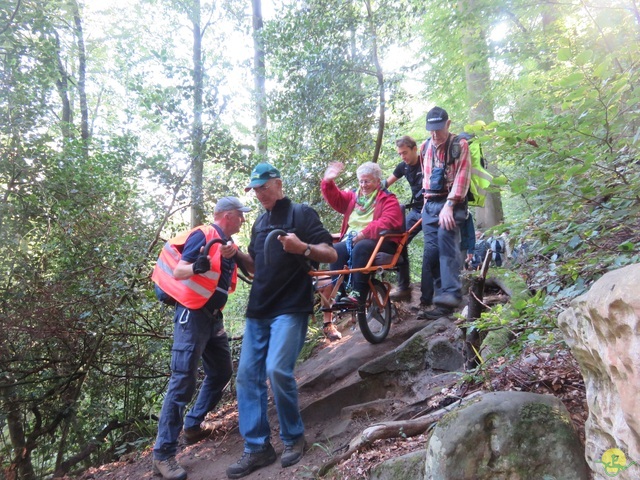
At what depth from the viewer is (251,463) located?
11.2 ft

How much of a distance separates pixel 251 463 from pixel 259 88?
9506 millimetres

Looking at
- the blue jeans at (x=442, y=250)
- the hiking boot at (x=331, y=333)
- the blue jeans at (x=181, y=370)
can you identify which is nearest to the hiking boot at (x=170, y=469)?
the blue jeans at (x=181, y=370)

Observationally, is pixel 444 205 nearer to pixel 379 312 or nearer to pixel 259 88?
pixel 379 312

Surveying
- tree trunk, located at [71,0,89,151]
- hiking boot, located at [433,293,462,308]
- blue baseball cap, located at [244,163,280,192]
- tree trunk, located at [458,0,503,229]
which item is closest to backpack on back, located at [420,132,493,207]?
hiking boot, located at [433,293,462,308]

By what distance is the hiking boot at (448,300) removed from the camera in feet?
15.4

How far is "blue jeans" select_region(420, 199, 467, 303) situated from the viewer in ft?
15.1

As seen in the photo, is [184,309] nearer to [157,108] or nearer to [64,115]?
[157,108]

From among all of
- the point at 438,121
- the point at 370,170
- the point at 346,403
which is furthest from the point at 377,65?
the point at 346,403

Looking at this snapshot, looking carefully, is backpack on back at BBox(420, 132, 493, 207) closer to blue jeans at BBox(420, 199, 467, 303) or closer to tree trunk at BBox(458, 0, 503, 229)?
blue jeans at BBox(420, 199, 467, 303)

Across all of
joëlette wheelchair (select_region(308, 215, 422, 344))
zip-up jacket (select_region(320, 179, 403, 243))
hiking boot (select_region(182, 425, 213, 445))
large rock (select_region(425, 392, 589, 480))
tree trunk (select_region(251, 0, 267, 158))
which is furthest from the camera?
tree trunk (select_region(251, 0, 267, 158))

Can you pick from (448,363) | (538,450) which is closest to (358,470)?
(538,450)

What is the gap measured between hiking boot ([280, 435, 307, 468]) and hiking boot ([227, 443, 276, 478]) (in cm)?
14

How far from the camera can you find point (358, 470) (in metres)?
2.80

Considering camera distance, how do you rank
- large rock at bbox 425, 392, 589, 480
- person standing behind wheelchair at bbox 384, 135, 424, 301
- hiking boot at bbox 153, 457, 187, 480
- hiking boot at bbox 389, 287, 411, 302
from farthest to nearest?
hiking boot at bbox 389, 287, 411, 302 → person standing behind wheelchair at bbox 384, 135, 424, 301 → hiking boot at bbox 153, 457, 187, 480 → large rock at bbox 425, 392, 589, 480
